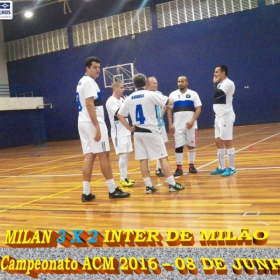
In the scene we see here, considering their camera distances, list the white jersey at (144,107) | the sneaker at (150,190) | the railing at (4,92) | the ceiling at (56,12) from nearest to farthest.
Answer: the white jersey at (144,107) < the sneaker at (150,190) < the ceiling at (56,12) < the railing at (4,92)

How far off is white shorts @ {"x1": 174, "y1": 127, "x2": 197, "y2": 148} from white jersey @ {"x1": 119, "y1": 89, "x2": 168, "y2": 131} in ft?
4.73

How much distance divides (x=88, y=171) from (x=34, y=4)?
18.3 m

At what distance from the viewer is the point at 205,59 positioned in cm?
1853

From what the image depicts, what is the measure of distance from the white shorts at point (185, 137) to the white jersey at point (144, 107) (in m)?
1.44

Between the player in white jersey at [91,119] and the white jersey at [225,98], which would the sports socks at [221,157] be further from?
the player in white jersey at [91,119]

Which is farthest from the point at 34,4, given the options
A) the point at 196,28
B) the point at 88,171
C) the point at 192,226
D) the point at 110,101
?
the point at 192,226

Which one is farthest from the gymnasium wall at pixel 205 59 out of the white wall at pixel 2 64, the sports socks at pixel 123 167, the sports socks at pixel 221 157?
the sports socks at pixel 123 167

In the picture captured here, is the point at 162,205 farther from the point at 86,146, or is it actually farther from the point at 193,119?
the point at 193,119

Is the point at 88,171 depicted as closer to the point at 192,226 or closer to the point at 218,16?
the point at 192,226

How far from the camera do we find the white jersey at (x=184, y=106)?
21.0 ft

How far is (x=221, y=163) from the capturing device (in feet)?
20.1

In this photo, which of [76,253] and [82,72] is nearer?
[76,253]

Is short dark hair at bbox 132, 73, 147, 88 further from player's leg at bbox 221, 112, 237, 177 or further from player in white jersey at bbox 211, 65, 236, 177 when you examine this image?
player's leg at bbox 221, 112, 237, 177

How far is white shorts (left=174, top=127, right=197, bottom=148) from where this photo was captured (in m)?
6.44
